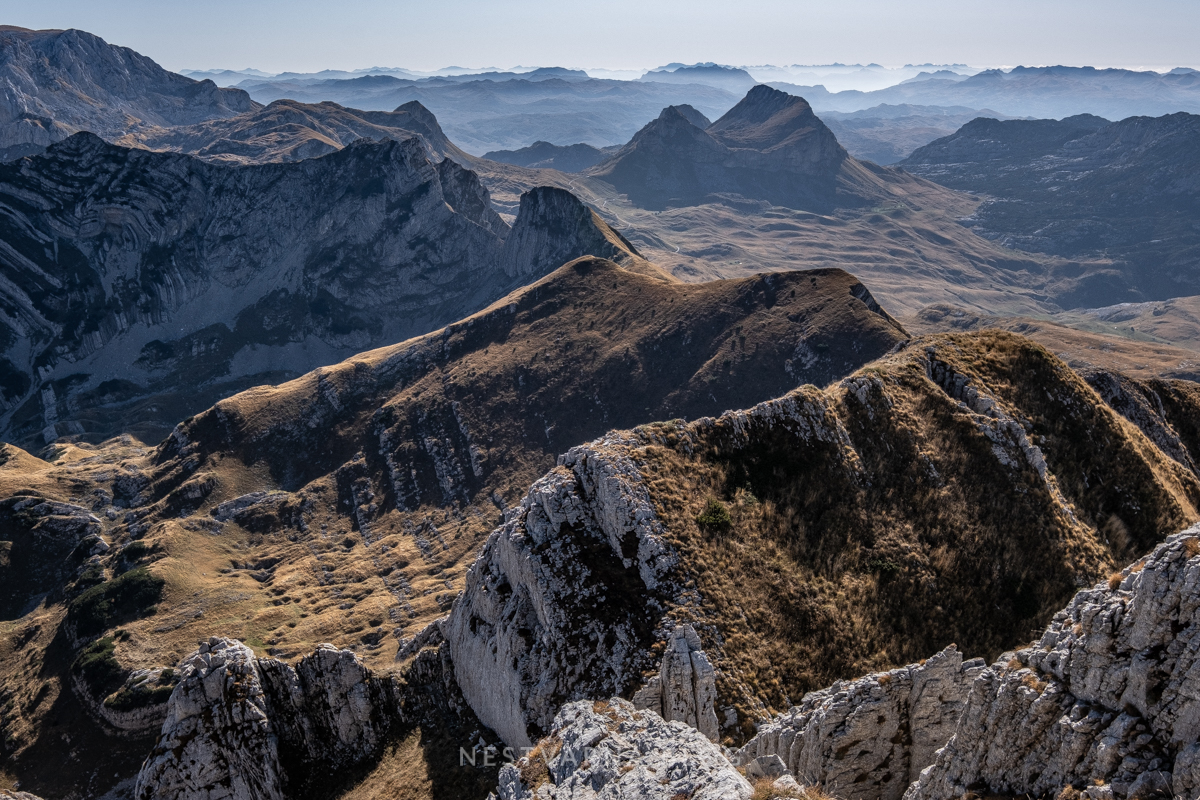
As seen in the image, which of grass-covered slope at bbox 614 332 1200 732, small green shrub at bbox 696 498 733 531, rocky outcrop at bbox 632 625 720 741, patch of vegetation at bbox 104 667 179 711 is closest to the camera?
rocky outcrop at bbox 632 625 720 741

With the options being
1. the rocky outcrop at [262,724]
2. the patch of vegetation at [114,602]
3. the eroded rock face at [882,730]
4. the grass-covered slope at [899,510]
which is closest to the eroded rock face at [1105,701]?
the eroded rock face at [882,730]

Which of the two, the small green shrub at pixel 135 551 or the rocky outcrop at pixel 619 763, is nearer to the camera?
the rocky outcrop at pixel 619 763

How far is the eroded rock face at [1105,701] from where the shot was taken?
52.1 feet

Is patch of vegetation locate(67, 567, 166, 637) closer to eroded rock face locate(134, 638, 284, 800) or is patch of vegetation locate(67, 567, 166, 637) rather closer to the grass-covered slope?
eroded rock face locate(134, 638, 284, 800)

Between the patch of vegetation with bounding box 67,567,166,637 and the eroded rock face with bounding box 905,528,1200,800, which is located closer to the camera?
the eroded rock face with bounding box 905,528,1200,800

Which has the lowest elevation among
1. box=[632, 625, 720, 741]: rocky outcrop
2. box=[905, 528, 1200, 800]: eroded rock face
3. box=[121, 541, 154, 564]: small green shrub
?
box=[121, 541, 154, 564]: small green shrub

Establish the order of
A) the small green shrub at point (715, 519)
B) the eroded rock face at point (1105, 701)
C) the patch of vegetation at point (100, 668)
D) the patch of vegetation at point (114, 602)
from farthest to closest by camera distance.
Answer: the patch of vegetation at point (114, 602), the patch of vegetation at point (100, 668), the small green shrub at point (715, 519), the eroded rock face at point (1105, 701)

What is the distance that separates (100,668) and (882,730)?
105334 millimetres

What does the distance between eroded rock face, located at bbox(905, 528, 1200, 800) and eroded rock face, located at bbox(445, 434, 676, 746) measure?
690 inches

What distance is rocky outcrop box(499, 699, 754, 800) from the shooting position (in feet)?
74.8

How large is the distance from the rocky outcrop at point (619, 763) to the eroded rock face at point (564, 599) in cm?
401

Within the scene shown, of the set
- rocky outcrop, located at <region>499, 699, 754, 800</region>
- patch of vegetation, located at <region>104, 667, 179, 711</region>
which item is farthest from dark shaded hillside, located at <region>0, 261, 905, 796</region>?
rocky outcrop, located at <region>499, 699, 754, 800</region>

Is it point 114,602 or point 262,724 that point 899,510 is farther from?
point 114,602

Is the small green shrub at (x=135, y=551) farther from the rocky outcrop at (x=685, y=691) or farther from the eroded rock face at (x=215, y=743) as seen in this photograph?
the rocky outcrop at (x=685, y=691)
